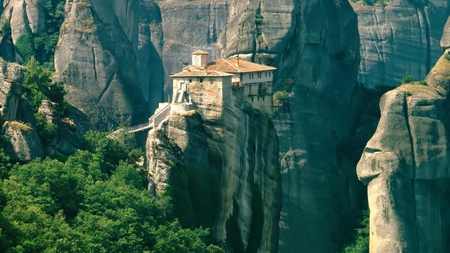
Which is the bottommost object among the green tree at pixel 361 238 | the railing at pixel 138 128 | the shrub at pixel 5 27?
the green tree at pixel 361 238

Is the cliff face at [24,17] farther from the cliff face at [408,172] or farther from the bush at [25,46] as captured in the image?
the cliff face at [408,172]

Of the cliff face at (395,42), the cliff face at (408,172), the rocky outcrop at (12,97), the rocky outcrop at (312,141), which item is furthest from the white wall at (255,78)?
the cliff face at (395,42)

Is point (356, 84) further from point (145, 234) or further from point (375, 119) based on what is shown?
point (145, 234)

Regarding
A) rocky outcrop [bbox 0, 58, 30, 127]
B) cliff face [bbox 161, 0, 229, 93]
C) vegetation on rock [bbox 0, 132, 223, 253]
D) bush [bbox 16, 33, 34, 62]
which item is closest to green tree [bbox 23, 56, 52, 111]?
rocky outcrop [bbox 0, 58, 30, 127]

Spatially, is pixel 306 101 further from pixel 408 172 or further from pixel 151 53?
pixel 151 53

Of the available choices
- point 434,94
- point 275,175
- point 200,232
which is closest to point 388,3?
point 434,94
